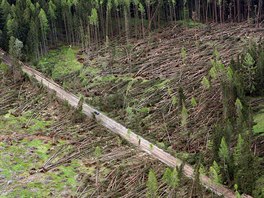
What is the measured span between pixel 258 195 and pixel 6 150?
1075 inches

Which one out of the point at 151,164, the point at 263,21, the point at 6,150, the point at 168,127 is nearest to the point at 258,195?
the point at 151,164

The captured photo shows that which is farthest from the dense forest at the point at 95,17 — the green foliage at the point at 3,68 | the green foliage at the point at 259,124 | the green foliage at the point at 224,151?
the green foliage at the point at 224,151

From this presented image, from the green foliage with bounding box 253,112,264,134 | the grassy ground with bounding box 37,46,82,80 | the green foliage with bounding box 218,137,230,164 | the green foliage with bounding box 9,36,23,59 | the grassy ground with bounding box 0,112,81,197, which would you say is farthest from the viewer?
the grassy ground with bounding box 37,46,82,80

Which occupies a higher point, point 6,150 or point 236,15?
point 236,15

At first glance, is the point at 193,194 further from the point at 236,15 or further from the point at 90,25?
the point at 236,15

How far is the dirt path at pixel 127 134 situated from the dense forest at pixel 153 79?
0.90 metres

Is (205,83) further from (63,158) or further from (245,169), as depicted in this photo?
(63,158)

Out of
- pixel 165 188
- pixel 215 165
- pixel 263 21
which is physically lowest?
pixel 165 188

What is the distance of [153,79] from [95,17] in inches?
822

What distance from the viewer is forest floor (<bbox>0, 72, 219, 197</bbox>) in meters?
42.2

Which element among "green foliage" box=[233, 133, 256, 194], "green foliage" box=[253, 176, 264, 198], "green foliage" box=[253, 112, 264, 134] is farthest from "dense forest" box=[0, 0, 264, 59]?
"green foliage" box=[253, 176, 264, 198]

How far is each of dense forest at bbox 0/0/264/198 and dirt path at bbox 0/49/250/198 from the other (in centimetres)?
90

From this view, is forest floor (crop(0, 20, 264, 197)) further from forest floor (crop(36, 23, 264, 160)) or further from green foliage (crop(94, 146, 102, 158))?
green foliage (crop(94, 146, 102, 158))

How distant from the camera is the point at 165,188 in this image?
4166cm
